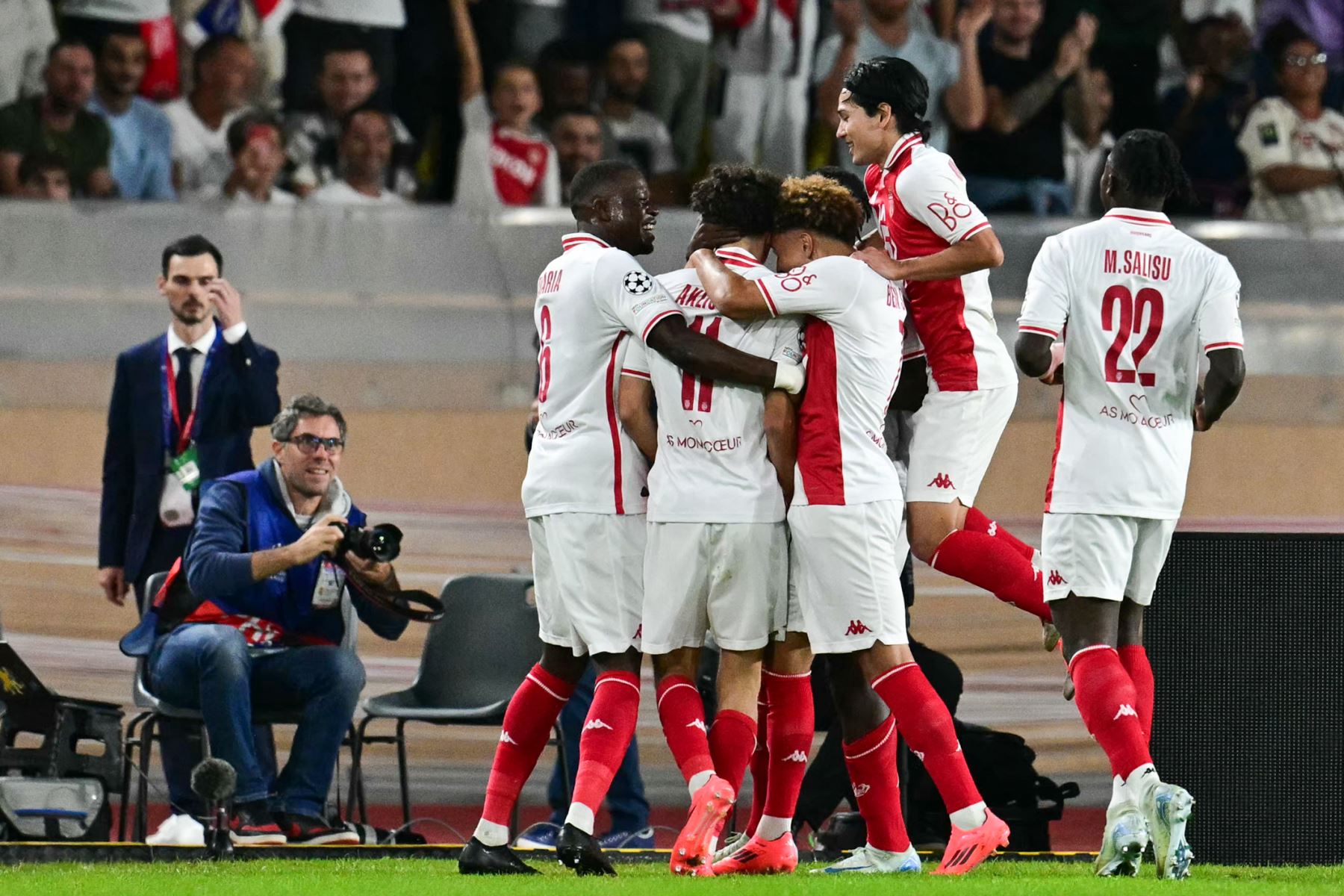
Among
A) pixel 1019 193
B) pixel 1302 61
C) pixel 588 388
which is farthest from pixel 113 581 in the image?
pixel 1302 61

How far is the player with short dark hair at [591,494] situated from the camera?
15.0 ft

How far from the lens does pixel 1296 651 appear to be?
16.7 feet

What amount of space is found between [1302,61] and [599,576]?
7123 mm

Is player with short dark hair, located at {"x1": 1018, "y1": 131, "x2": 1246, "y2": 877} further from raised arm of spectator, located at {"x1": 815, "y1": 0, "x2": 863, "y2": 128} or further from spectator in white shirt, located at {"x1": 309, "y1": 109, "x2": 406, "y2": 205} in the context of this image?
spectator in white shirt, located at {"x1": 309, "y1": 109, "x2": 406, "y2": 205}

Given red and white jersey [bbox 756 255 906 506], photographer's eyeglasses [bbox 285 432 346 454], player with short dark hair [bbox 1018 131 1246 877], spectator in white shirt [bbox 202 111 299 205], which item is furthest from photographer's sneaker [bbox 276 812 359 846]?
spectator in white shirt [bbox 202 111 299 205]

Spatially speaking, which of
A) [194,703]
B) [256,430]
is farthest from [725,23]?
[194,703]

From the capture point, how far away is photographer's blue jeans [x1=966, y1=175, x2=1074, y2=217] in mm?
9555

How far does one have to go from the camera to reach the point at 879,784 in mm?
4633

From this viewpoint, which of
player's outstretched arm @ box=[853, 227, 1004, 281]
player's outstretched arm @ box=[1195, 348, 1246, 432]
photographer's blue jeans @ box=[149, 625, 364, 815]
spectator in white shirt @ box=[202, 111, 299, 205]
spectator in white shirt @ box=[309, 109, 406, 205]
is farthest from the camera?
spectator in white shirt @ box=[309, 109, 406, 205]

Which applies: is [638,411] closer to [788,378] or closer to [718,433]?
[718,433]

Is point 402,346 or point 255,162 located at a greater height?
point 255,162

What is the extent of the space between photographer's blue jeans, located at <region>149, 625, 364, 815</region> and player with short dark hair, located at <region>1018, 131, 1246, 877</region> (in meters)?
2.66

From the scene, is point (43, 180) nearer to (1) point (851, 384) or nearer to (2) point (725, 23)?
(2) point (725, 23)

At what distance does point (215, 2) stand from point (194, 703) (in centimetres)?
449
